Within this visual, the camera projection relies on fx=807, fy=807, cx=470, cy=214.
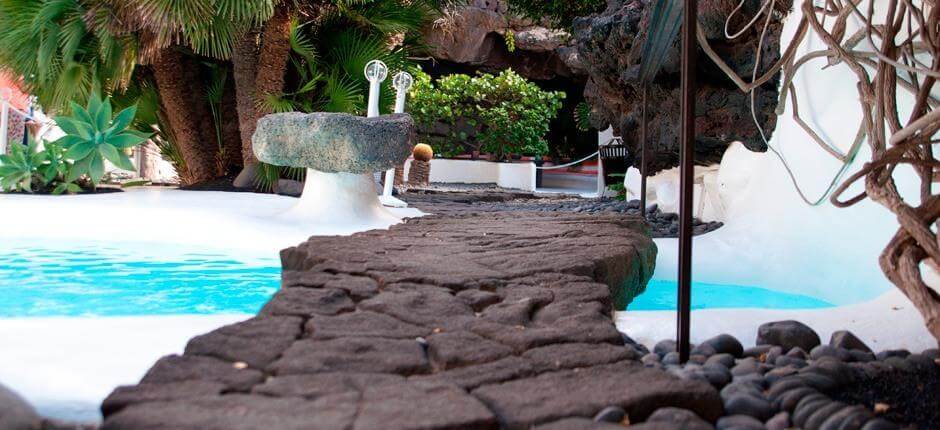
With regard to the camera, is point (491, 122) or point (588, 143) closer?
point (491, 122)

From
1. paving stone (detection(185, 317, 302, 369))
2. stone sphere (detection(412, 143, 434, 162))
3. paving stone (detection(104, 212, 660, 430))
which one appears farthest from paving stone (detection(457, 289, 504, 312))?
stone sphere (detection(412, 143, 434, 162))

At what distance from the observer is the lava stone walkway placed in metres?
1.25

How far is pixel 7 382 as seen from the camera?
147 cm

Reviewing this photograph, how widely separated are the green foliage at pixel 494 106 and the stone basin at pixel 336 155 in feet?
25.1

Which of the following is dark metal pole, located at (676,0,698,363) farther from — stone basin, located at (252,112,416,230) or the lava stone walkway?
stone basin, located at (252,112,416,230)

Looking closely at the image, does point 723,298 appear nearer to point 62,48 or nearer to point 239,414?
point 239,414

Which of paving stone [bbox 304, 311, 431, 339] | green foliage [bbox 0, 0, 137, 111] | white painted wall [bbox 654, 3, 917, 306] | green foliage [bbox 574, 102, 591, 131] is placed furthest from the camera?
green foliage [bbox 574, 102, 591, 131]

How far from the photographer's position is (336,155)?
517 centimetres

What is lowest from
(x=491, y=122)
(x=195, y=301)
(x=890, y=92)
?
(x=195, y=301)

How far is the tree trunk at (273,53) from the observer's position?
26.1ft

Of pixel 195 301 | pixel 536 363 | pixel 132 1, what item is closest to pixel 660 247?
pixel 195 301

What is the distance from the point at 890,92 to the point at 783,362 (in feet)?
2.41

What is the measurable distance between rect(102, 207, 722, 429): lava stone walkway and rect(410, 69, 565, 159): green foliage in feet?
34.4

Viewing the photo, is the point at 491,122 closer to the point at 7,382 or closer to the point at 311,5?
the point at 311,5
